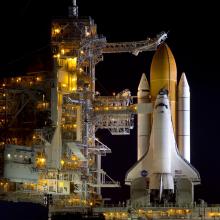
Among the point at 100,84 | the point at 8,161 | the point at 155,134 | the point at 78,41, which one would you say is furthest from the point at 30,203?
the point at 100,84

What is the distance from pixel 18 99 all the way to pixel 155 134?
11.8 m

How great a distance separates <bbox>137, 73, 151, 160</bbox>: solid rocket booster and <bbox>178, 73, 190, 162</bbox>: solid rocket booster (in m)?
2.37

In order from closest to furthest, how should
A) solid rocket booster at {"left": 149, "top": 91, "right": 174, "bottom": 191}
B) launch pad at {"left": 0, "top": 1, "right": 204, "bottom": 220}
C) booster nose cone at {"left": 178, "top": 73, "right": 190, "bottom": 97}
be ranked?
solid rocket booster at {"left": 149, "top": 91, "right": 174, "bottom": 191} → launch pad at {"left": 0, "top": 1, "right": 204, "bottom": 220} → booster nose cone at {"left": 178, "top": 73, "right": 190, "bottom": 97}

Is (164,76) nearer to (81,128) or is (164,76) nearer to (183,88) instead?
(183,88)

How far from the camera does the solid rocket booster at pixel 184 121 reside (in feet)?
→ 188

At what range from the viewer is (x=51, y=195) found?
56.6 m

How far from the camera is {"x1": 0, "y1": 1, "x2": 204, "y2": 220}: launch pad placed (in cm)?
5512

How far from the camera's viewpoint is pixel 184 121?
188 ft

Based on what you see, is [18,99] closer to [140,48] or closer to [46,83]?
[46,83]

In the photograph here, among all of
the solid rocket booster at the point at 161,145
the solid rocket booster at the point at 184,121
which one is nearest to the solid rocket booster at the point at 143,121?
the solid rocket booster at the point at 161,145

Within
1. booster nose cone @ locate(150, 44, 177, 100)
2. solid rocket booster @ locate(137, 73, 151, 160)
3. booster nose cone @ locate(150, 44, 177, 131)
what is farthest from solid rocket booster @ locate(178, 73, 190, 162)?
solid rocket booster @ locate(137, 73, 151, 160)

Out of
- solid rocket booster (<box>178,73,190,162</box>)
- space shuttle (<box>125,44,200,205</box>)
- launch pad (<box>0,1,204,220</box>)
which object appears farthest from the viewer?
solid rocket booster (<box>178,73,190,162</box>)

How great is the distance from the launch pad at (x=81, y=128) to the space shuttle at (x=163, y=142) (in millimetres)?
71

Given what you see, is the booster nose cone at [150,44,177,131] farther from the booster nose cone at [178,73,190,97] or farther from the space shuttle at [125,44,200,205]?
the booster nose cone at [178,73,190,97]
